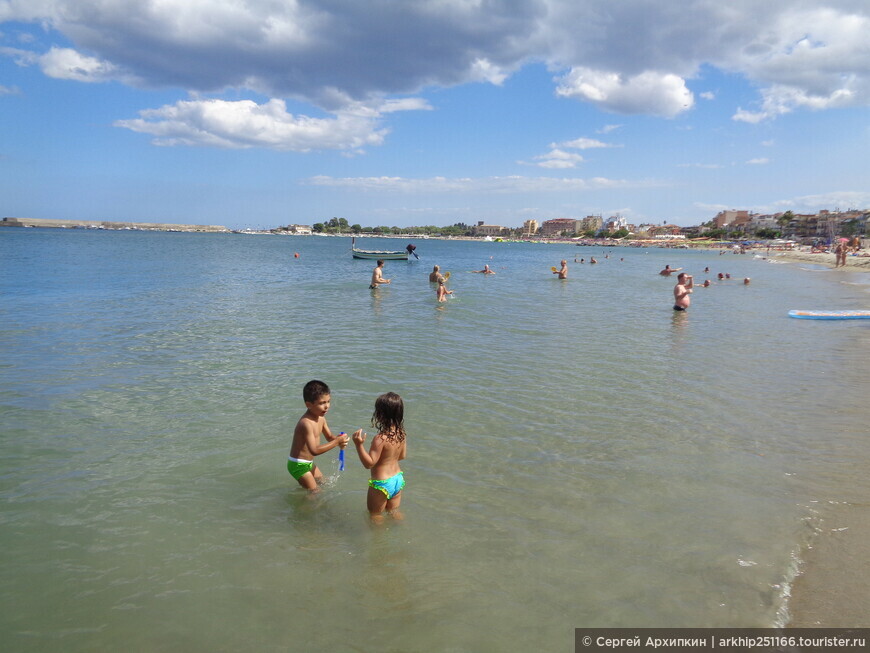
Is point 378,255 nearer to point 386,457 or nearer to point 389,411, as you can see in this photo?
point 386,457

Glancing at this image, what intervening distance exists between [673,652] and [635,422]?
441 centimetres

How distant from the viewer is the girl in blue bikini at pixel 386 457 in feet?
14.5

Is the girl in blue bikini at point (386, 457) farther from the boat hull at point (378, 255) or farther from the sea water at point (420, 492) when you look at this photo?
the boat hull at point (378, 255)

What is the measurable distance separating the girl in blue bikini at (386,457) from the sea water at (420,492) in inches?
7.9

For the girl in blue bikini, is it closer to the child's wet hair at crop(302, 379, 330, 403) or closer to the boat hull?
the child's wet hair at crop(302, 379, 330, 403)

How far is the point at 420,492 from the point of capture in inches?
211

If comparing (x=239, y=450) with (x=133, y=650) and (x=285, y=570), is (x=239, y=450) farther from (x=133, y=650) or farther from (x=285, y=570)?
(x=133, y=650)

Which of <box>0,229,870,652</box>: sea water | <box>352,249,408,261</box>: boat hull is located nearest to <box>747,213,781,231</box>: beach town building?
<box>352,249,408,261</box>: boat hull

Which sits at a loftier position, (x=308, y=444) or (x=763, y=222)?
(x=763, y=222)

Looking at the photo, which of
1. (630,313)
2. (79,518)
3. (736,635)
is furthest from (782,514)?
(630,313)

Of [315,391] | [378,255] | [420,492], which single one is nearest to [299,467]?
[315,391]

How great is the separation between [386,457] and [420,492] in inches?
37.9

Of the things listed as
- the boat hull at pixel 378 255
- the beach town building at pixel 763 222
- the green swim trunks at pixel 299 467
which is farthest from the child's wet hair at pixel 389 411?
the beach town building at pixel 763 222

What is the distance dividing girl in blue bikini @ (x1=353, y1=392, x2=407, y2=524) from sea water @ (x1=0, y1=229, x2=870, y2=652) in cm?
20
